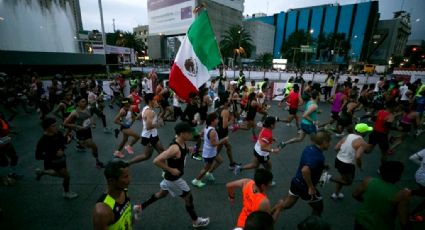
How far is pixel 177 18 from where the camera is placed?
57719mm

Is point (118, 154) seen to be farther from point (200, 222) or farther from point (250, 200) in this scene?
point (250, 200)

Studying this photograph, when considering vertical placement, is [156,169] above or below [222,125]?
below

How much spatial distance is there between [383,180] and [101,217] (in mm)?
3088

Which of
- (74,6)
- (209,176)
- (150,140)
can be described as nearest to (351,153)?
(209,176)

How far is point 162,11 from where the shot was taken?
60625 millimetres

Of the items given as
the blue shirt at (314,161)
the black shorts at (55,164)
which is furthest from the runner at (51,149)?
the blue shirt at (314,161)

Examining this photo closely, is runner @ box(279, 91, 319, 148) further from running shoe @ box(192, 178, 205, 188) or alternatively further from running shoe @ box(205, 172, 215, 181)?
running shoe @ box(192, 178, 205, 188)

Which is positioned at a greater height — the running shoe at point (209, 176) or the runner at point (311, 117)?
the runner at point (311, 117)

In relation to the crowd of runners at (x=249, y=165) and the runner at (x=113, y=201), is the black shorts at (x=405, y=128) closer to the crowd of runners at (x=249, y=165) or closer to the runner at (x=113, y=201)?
the crowd of runners at (x=249, y=165)

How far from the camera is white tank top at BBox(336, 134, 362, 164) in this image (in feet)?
13.6

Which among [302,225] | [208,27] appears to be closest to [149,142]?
[208,27]

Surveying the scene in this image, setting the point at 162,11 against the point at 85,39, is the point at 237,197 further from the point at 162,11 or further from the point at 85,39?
the point at 162,11

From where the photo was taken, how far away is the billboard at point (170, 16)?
55281 millimetres

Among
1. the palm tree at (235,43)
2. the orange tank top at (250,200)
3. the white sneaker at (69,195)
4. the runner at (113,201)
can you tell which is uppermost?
the palm tree at (235,43)
